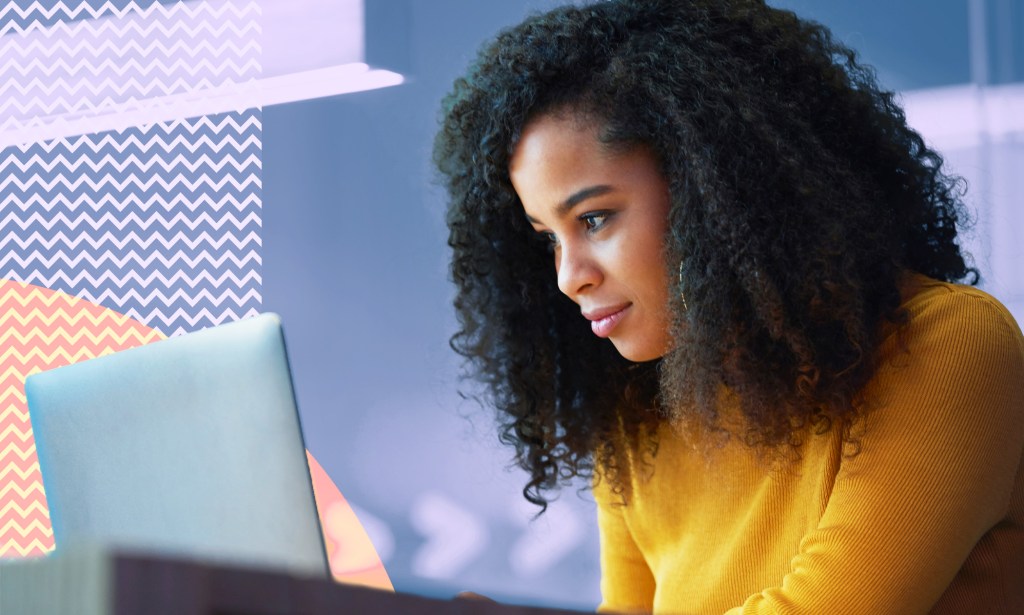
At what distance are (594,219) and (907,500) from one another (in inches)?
18.5

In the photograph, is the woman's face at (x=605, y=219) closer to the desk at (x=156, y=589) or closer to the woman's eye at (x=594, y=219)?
the woman's eye at (x=594, y=219)

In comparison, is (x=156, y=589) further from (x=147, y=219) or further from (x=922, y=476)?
(x=147, y=219)

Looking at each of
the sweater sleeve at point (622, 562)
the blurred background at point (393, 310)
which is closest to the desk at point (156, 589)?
the sweater sleeve at point (622, 562)

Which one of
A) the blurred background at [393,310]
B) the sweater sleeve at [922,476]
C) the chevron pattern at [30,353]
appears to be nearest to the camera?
the sweater sleeve at [922,476]

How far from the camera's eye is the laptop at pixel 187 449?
3.13 feet

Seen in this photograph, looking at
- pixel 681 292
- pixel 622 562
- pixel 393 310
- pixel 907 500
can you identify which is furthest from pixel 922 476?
pixel 393 310

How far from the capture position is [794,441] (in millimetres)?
1144

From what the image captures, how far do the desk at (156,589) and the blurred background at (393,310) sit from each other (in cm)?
204

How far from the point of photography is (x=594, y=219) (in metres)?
1.23

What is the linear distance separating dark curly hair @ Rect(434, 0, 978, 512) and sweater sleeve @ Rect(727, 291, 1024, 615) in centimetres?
6

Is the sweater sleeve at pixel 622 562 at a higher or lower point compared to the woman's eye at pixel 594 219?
lower

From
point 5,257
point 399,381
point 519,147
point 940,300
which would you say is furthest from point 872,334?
point 5,257

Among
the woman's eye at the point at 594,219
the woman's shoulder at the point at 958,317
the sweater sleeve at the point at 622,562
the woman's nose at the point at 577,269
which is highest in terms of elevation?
the woman's eye at the point at 594,219

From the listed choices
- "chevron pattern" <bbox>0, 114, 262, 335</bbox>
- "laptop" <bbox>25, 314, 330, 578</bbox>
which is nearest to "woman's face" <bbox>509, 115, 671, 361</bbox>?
"laptop" <bbox>25, 314, 330, 578</bbox>
